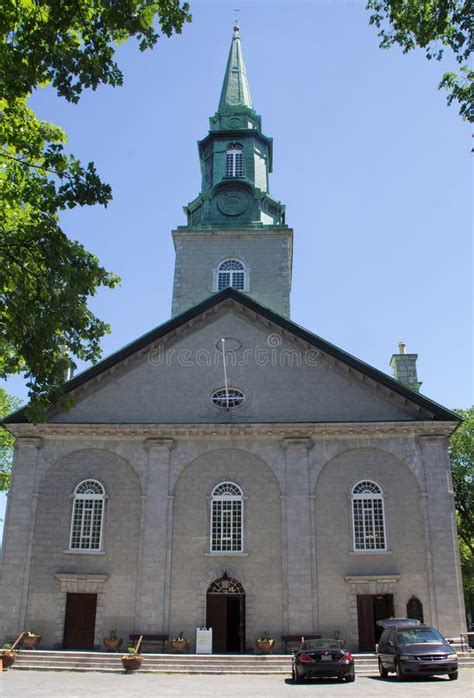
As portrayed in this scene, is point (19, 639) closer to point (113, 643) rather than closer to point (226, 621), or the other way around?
point (113, 643)

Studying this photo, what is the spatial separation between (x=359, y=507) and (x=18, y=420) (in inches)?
515

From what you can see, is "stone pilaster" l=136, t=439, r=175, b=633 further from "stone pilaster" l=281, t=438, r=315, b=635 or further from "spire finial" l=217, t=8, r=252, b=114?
"spire finial" l=217, t=8, r=252, b=114

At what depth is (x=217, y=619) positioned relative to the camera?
24.0 metres

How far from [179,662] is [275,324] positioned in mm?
12766

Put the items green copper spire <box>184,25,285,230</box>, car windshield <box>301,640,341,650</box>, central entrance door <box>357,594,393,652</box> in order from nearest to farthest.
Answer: car windshield <box>301,640,341,650</box> < central entrance door <box>357,594,393,652</box> < green copper spire <box>184,25,285,230</box>

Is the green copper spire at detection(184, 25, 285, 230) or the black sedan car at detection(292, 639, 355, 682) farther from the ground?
the green copper spire at detection(184, 25, 285, 230)

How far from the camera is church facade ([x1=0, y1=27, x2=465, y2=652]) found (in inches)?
938

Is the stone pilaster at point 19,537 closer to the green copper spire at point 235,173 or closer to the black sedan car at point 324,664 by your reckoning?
the black sedan car at point 324,664

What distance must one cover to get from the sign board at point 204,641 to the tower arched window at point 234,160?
22.3 m

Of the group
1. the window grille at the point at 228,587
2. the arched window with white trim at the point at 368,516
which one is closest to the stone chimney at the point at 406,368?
the arched window with white trim at the point at 368,516

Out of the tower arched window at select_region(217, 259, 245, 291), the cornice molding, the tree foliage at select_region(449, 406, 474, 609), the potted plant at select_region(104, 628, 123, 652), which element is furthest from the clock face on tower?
the potted plant at select_region(104, 628, 123, 652)

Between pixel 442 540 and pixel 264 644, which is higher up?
pixel 442 540

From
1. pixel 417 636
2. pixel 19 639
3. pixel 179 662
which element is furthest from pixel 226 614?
pixel 417 636

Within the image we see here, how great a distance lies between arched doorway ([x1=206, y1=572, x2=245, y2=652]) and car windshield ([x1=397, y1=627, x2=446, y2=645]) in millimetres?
7891
